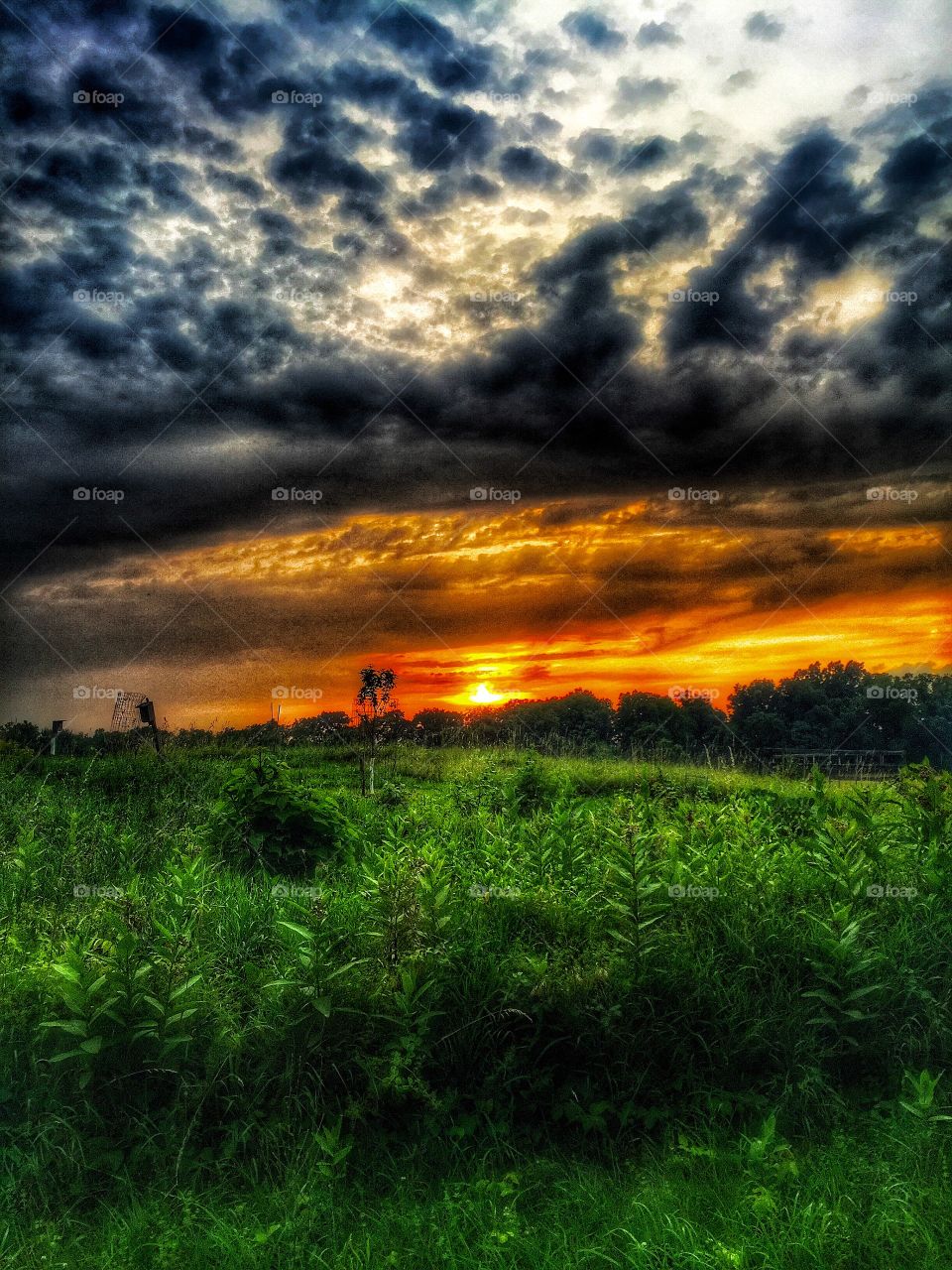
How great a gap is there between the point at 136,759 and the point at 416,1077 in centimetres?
845

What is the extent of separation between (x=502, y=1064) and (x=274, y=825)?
3.04 metres

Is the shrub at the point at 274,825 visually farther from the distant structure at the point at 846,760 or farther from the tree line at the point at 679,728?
the distant structure at the point at 846,760

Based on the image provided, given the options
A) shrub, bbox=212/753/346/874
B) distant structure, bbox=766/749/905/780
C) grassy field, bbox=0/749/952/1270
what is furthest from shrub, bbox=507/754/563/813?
distant structure, bbox=766/749/905/780

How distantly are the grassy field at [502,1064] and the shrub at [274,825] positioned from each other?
0.60m

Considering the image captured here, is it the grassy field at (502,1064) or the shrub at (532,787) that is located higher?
the shrub at (532,787)

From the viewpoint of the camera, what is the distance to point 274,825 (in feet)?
21.9

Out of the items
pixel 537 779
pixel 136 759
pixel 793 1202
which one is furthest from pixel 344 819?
pixel 136 759

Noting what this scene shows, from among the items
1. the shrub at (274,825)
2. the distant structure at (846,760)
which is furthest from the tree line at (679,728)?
the shrub at (274,825)

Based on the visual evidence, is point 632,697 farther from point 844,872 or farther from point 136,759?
point 844,872

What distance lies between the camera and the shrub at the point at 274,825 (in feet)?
21.6

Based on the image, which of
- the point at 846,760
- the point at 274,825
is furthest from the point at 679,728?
the point at 274,825

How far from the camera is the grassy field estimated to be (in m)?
3.41

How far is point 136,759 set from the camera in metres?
11.4

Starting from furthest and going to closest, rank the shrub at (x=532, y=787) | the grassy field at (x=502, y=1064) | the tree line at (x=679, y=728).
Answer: the tree line at (x=679, y=728) < the shrub at (x=532, y=787) < the grassy field at (x=502, y=1064)
